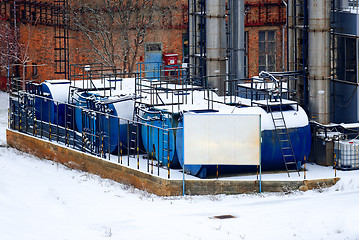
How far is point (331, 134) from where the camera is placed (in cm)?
3189

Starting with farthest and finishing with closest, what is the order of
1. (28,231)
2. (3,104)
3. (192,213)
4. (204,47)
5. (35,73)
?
(35,73)
(3,104)
(204,47)
(192,213)
(28,231)

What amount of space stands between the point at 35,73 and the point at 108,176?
81.4 ft

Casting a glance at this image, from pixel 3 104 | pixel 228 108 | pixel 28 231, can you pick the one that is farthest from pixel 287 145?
pixel 3 104

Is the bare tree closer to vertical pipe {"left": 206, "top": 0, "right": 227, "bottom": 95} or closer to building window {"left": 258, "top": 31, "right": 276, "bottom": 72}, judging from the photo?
building window {"left": 258, "top": 31, "right": 276, "bottom": 72}

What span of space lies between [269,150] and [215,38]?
9.62m

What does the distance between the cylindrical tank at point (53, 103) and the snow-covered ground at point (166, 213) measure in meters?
7.06

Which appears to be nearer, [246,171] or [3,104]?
[246,171]

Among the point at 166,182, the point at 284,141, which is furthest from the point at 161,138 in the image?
the point at 284,141

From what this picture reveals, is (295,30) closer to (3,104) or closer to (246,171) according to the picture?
(246,171)

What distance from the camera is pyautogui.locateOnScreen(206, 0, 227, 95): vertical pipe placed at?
1476 inches

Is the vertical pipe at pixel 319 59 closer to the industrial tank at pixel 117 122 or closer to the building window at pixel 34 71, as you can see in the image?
the industrial tank at pixel 117 122

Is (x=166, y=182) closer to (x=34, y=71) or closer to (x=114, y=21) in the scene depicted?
(x=34, y=71)

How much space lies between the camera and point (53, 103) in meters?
39.1

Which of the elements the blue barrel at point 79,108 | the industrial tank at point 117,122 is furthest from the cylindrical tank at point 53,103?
the industrial tank at point 117,122
